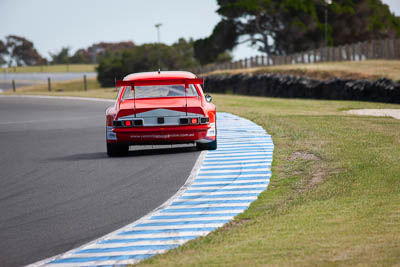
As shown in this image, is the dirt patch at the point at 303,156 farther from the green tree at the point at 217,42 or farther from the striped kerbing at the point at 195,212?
the green tree at the point at 217,42

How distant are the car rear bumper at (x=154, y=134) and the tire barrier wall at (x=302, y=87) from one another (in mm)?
17916

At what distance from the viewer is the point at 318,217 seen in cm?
718

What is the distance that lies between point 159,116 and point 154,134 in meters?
0.33

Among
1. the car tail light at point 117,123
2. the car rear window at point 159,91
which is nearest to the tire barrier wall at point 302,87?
the car rear window at point 159,91

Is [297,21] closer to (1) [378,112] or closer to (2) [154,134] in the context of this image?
(1) [378,112]

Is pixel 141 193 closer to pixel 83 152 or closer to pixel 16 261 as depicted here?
pixel 16 261

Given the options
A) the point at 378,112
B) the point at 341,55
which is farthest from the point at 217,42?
the point at 378,112

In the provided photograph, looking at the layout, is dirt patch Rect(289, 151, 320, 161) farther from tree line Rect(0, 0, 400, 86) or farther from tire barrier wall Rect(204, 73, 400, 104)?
tree line Rect(0, 0, 400, 86)

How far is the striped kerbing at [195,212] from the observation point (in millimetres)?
6141

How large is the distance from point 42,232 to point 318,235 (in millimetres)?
2821

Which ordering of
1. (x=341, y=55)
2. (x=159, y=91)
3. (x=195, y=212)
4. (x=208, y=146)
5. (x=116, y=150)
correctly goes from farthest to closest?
1. (x=341, y=55)
2. (x=208, y=146)
3. (x=159, y=91)
4. (x=116, y=150)
5. (x=195, y=212)

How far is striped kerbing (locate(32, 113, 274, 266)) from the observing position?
6.14m

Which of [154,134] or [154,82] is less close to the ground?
[154,82]

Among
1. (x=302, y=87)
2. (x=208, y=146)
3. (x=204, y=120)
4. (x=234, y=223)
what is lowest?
(x=234, y=223)
